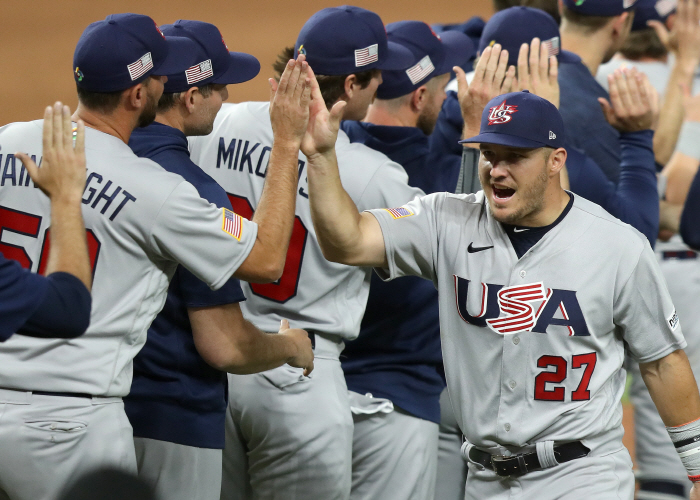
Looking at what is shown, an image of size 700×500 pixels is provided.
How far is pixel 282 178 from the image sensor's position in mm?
2875

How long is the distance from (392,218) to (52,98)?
27.7 ft

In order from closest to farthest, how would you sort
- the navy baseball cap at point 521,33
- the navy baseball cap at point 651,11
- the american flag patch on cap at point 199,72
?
the american flag patch on cap at point 199,72, the navy baseball cap at point 521,33, the navy baseball cap at point 651,11

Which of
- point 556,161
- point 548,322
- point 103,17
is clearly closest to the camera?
point 548,322

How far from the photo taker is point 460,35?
4887 millimetres

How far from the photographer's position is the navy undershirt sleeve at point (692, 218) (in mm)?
3623

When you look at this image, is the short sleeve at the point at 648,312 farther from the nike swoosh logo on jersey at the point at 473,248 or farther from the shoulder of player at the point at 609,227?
the nike swoosh logo on jersey at the point at 473,248

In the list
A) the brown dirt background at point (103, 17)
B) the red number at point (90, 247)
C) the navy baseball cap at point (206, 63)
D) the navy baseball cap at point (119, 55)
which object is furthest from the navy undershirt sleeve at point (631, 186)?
the brown dirt background at point (103, 17)

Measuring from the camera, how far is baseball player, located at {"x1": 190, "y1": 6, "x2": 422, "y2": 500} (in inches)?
133

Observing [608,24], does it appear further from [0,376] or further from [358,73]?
[0,376]

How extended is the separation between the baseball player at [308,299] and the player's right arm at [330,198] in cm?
52

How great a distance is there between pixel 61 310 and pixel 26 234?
1.98ft

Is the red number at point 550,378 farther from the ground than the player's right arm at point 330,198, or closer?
closer

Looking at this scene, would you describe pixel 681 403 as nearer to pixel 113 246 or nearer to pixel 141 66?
pixel 113 246

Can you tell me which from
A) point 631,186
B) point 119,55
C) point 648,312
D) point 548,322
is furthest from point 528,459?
point 119,55
